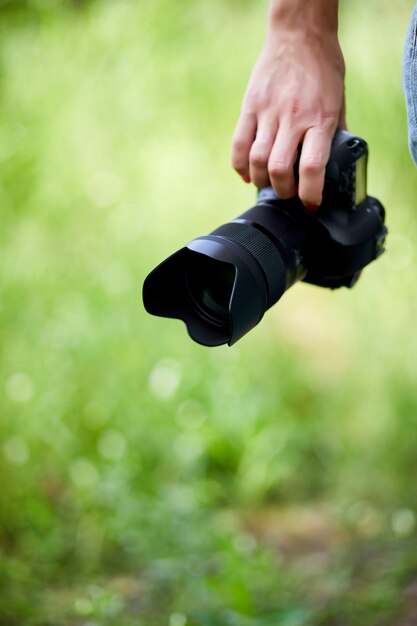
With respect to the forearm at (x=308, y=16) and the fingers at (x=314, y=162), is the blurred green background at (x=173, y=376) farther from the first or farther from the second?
the forearm at (x=308, y=16)

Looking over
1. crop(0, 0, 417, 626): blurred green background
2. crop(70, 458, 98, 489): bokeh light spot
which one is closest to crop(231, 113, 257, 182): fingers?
crop(0, 0, 417, 626): blurred green background

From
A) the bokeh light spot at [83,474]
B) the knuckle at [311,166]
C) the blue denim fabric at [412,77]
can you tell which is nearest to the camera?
the blue denim fabric at [412,77]

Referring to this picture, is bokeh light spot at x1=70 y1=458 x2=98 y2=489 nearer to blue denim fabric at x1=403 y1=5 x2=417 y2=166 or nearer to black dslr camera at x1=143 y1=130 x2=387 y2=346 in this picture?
black dslr camera at x1=143 y1=130 x2=387 y2=346

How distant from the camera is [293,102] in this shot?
1.03 meters

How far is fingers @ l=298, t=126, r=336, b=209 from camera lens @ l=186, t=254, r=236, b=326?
0.47ft

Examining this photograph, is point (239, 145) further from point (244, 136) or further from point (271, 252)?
point (271, 252)

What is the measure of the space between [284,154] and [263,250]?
5.0 inches

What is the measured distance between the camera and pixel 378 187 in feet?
8.55

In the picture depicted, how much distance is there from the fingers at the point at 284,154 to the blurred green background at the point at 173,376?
76cm

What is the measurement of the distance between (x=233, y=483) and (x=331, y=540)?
337 mm

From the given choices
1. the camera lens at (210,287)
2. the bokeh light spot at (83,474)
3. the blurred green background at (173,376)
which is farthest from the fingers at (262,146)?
the bokeh light spot at (83,474)

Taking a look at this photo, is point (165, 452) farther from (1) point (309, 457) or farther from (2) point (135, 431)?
(1) point (309, 457)

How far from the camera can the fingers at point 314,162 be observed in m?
1.01

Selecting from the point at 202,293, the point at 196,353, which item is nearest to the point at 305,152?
the point at 202,293
